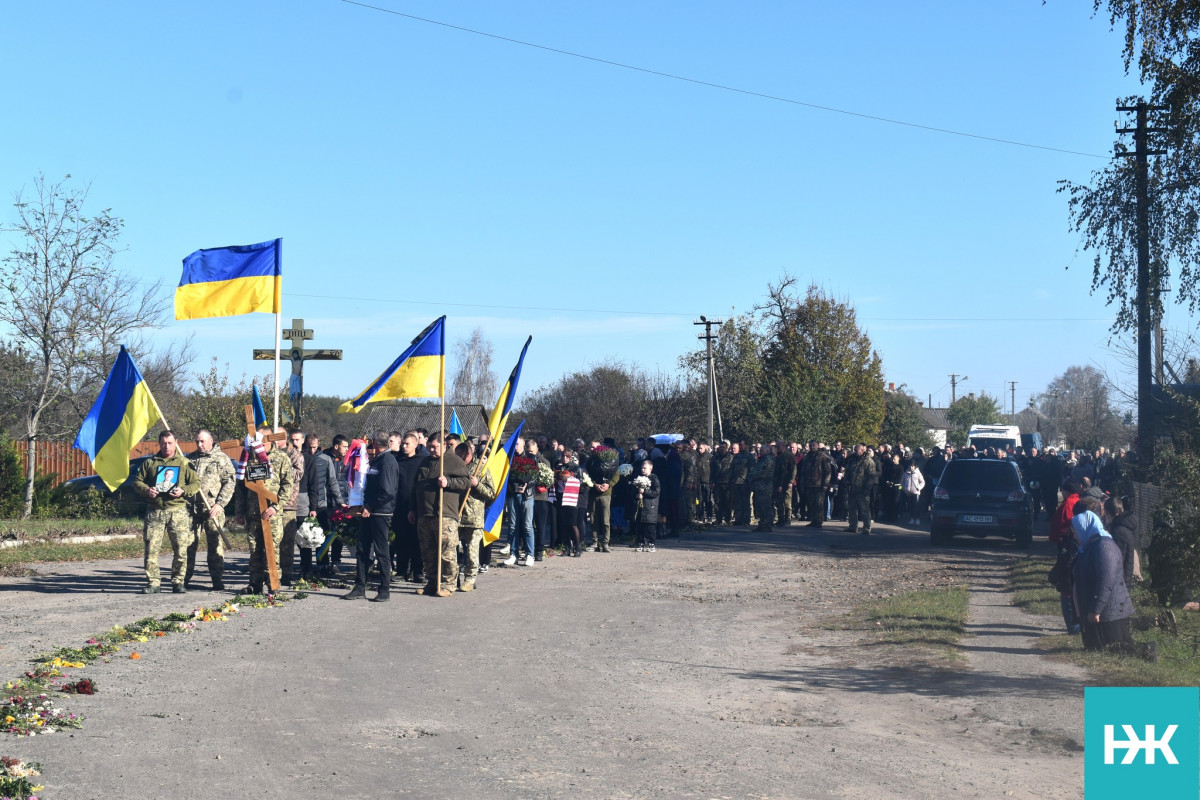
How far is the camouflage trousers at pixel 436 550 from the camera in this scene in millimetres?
14109

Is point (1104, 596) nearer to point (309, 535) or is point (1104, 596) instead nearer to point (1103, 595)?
point (1103, 595)

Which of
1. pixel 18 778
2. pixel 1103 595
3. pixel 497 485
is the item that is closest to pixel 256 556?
pixel 497 485

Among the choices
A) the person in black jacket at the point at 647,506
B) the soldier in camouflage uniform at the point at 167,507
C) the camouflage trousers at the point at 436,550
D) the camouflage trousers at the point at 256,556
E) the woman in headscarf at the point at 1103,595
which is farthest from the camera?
the person in black jacket at the point at 647,506

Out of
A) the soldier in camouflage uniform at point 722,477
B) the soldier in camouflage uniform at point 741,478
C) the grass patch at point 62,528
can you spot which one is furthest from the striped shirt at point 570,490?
the soldier in camouflage uniform at point 722,477

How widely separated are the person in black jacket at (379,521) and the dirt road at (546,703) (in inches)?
14.6

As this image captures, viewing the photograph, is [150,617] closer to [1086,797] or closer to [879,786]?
[879,786]

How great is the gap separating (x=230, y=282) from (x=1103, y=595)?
37.8 ft

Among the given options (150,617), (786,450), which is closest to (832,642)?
(150,617)

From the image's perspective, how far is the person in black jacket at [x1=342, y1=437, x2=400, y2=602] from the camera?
44.5 ft

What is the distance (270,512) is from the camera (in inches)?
541

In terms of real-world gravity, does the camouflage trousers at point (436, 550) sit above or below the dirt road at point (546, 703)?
above

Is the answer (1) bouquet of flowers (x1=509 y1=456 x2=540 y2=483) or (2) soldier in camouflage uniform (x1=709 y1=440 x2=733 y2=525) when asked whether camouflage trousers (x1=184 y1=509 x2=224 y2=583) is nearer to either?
(1) bouquet of flowers (x1=509 y1=456 x2=540 y2=483)

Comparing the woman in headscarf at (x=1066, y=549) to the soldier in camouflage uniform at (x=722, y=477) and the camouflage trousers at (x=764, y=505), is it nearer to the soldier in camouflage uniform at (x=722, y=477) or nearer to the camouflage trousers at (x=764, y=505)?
the camouflage trousers at (x=764, y=505)

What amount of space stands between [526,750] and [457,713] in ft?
3.63
